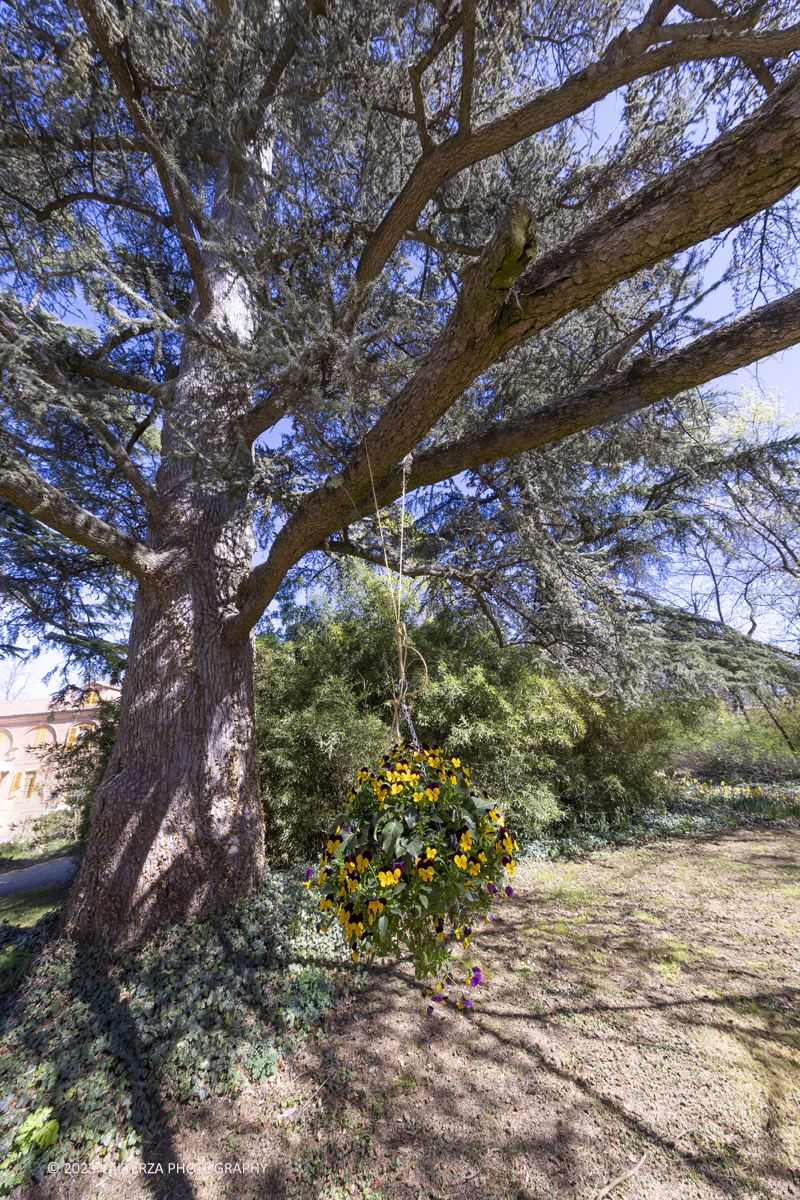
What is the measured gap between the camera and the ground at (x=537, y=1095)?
5.74 feet

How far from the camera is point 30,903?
5055mm

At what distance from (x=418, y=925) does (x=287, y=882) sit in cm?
219

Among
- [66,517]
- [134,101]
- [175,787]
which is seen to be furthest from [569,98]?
[175,787]

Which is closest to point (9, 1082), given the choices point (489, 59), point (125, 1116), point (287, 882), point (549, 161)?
point (125, 1116)

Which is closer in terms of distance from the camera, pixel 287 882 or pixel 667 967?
pixel 667 967

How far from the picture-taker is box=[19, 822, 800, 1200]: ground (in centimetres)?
175

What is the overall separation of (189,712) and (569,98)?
4601 millimetres

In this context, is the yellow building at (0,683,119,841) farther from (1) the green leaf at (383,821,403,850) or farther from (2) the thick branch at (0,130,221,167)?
(1) the green leaf at (383,821,403,850)

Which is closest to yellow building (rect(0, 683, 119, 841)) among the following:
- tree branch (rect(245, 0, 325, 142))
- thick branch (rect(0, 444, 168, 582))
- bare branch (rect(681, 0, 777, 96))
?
thick branch (rect(0, 444, 168, 582))

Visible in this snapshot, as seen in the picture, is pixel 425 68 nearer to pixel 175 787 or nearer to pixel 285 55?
pixel 285 55

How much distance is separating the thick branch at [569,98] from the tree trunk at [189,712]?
1.05 meters

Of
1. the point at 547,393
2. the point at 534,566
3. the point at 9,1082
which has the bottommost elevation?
the point at 9,1082

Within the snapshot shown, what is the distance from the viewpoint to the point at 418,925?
1769 millimetres

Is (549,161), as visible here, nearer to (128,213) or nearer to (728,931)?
(128,213)
